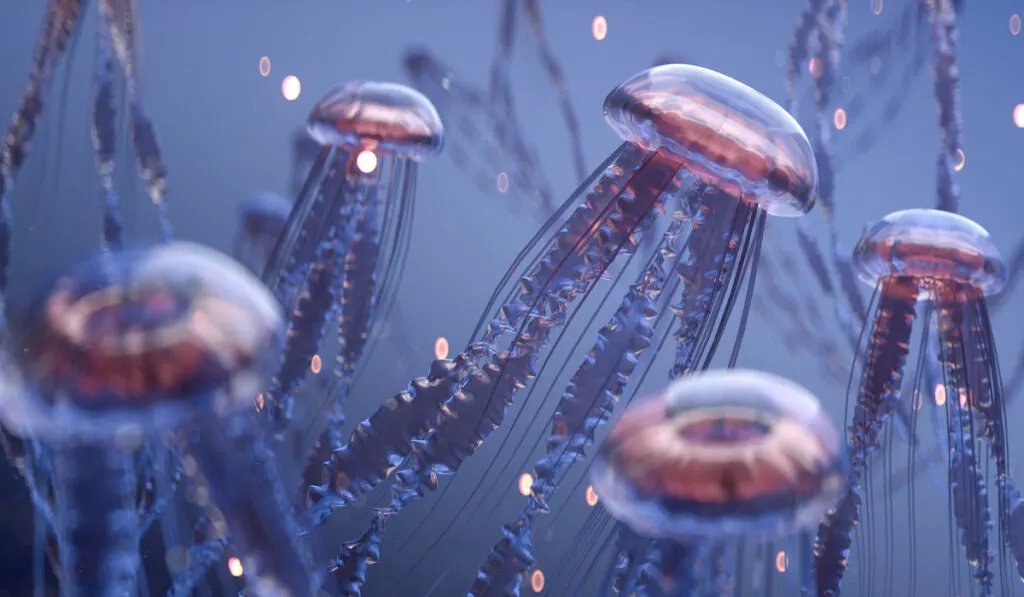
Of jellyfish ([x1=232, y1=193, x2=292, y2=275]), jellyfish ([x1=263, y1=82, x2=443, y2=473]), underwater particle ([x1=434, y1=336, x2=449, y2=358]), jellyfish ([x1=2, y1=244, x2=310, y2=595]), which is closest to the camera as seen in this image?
jellyfish ([x1=2, y1=244, x2=310, y2=595])

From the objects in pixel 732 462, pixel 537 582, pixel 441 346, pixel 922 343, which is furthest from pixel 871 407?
pixel 537 582

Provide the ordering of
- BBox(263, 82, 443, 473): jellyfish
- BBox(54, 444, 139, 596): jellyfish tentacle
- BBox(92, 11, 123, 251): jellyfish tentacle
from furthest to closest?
BBox(92, 11, 123, 251): jellyfish tentacle, BBox(263, 82, 443, 473): jellyfish, BBox(54, 444, 139, 596): jellyfish tentacle

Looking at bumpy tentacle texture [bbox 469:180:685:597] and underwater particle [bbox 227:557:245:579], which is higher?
bumpy tentacle texture [bbox 469:180:685:597]

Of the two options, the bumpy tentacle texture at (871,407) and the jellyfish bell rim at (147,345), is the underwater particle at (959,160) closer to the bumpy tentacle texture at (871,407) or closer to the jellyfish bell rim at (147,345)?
the bumpy tentacle texture at (871,407)

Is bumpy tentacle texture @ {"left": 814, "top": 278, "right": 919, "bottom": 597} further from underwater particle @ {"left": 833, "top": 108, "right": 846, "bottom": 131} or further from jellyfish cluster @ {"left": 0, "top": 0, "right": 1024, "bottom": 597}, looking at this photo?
underwater particle @ {"left": 833, "top": 108, "right": 846, "bottom": 131}

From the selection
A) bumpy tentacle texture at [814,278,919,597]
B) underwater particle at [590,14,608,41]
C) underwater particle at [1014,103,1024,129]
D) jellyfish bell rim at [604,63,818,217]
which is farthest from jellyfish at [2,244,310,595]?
underwater particle at [1014,103,1024,129]

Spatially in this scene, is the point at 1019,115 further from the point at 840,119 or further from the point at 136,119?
the point at 136,119
